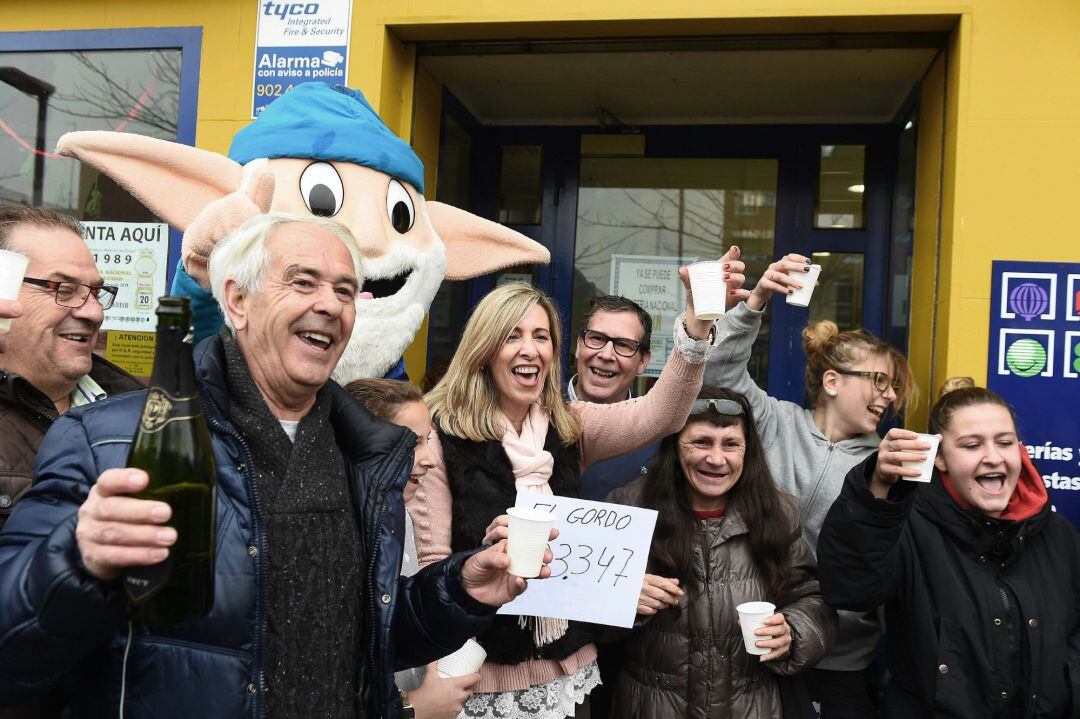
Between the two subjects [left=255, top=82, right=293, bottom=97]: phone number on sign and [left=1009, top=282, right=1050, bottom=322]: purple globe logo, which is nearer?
[left=1009, top=282, right=1050, bottom=322]: purple globe logo

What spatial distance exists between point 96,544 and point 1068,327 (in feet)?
13.1

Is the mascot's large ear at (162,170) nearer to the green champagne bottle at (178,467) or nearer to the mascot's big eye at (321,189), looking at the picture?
the mascot's big eye at (321,189)

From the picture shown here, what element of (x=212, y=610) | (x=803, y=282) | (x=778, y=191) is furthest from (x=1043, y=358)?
(x=212, y=610)

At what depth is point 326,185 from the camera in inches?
120

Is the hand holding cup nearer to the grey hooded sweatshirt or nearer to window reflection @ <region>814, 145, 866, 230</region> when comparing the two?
the grey hooded sweatshirt

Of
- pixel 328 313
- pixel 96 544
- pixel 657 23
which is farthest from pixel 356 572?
pixel 657 23

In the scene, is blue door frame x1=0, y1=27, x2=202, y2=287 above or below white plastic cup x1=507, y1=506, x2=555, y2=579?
above

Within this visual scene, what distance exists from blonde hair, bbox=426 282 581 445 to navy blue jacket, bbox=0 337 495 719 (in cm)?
74

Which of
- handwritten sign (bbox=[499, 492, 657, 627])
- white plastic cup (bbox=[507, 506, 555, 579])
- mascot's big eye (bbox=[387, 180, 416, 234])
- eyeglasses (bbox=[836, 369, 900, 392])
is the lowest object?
handwritten sign (bbox=[499, 492, 657, 627])

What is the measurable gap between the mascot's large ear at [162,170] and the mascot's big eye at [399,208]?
0.55 metres

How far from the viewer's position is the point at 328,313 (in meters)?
1.63

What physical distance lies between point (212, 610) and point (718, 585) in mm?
1613

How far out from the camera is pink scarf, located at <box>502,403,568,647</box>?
93.9 inches

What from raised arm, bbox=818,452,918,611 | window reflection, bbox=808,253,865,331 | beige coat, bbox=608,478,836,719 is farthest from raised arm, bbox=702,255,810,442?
window reflection, bbox=808,253,865,331
